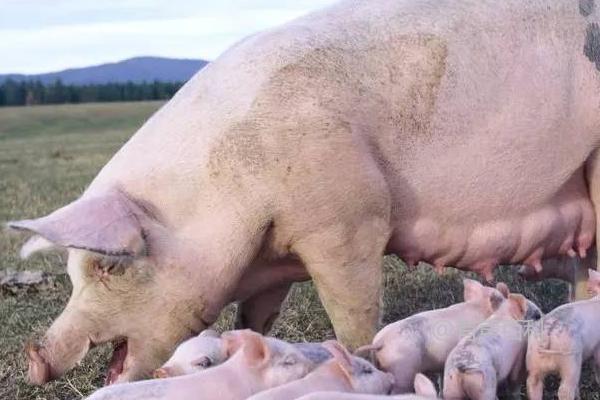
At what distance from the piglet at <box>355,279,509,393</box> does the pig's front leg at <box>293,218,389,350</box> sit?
265mm

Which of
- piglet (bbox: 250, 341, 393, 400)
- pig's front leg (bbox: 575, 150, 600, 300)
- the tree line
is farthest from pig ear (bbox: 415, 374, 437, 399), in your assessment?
the tree line

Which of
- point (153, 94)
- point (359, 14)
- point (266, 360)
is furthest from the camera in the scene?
point (153, 94)

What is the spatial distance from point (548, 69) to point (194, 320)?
1820 mm

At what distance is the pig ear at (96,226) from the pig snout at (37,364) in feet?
1.26

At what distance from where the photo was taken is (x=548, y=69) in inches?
190

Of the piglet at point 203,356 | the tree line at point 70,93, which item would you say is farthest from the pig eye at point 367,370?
the tree line at point 70,93

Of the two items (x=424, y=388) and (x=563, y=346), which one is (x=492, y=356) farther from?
(x=424, y=388)

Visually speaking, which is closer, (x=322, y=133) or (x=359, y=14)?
(x=322, y=133)

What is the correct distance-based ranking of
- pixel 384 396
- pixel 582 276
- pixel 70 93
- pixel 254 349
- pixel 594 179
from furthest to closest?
1. pixel 70 93
2. pixel 582 276
3. pixel 594 179
4. pixel 254 349
5. pixel 384 396

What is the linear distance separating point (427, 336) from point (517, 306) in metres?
0.36

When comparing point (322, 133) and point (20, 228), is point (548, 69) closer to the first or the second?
point (322, 133)

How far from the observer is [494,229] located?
193 inches

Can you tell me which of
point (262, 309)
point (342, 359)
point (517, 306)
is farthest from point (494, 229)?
point (342, 359)

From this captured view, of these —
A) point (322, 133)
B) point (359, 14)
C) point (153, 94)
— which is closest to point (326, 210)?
point (322, 133)
